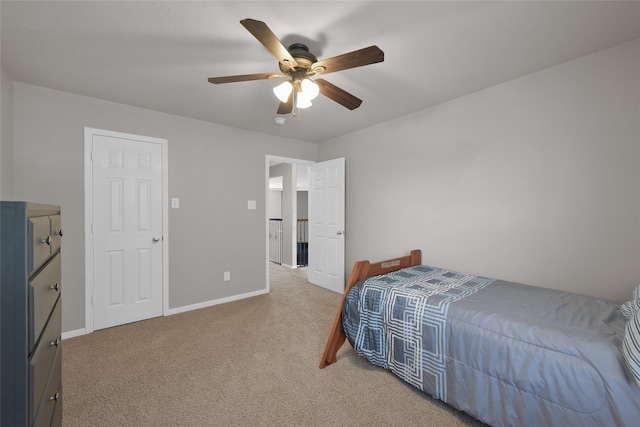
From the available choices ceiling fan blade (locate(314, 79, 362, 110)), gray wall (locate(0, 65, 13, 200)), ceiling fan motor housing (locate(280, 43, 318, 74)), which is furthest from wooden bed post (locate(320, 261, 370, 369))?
gray wall (locate(0, 65, 13, 200))

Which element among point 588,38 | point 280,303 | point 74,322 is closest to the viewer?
point 588,38

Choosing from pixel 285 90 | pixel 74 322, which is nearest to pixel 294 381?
pixel 285 90

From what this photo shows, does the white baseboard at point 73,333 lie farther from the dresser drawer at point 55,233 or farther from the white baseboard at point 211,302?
the dresser drawer at point 55,233

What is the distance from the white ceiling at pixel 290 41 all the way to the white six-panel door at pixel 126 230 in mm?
652

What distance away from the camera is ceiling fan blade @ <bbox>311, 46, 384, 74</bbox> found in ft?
4.91

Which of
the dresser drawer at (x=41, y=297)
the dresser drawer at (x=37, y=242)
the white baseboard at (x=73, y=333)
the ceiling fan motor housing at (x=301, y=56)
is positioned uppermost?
the ceiling fan motor housing at (x=301, y=56)

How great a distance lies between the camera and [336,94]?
2061mm

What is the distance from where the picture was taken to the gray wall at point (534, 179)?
196 centimetres

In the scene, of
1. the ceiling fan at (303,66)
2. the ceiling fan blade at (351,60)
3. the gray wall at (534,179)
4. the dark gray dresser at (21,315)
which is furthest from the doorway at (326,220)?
the dark gray dresser at (21,315)

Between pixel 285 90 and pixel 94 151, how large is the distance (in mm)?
2295

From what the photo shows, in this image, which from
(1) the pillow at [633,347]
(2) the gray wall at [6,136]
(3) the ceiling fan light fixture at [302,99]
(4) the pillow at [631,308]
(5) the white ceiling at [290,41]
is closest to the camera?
(1) the pillow at [633,347]

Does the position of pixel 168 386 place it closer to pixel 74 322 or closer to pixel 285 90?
pixel 74 322

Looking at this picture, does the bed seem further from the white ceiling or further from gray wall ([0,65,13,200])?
gray wall ([0,65,13,200])

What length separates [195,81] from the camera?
7.93 feet
